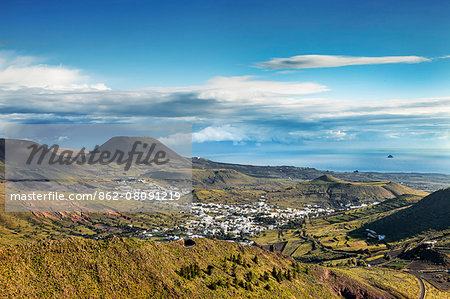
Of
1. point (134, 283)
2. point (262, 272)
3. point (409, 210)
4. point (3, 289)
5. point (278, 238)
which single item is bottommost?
point (278, 238)

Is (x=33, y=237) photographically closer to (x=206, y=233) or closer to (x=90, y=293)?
(x=206, y=233)

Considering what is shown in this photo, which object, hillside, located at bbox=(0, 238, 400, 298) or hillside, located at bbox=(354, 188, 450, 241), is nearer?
hillside, located at bbox=(0, 238, 400, 298)

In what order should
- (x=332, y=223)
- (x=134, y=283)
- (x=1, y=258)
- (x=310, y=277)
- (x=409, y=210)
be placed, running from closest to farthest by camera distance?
(x=1, y=258), (x=134, y=283), (x=310, y=277), (x=409, y=210), (x=332, y=223)

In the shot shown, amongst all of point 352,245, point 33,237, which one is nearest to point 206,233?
point 352,245

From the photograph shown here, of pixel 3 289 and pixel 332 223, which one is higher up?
pixel 3 289

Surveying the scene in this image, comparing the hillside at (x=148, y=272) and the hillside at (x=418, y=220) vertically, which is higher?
the hillside at (x=148, y=272)

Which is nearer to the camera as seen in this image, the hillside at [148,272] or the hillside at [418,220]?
the hillside at [148,272]
